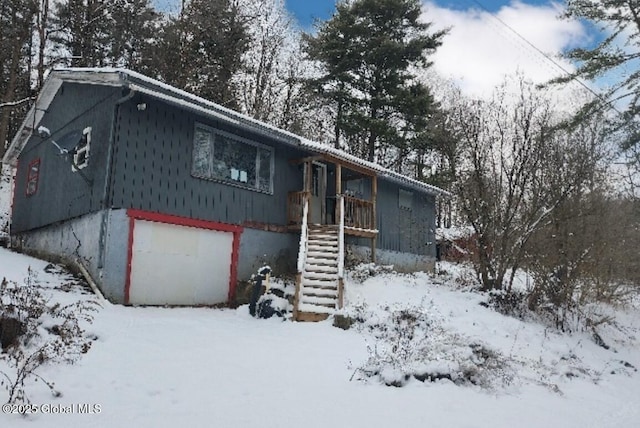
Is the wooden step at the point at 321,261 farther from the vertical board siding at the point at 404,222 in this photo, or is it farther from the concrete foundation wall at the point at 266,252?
the vertical board siding at the point at 404,222

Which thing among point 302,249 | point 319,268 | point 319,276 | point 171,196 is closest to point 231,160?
point 171,196

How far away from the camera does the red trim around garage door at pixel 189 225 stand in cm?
971

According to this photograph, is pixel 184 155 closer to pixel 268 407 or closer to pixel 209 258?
pixel 209 258

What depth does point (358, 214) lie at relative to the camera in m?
14.6

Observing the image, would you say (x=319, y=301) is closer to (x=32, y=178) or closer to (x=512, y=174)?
(x=512, y=174)

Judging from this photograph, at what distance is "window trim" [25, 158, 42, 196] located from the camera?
14.2m

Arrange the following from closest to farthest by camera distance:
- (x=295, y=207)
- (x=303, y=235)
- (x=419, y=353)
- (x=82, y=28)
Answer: (x=419, y=353), (x=303, y=235), (x=295, y=207), (x=82, y=28)

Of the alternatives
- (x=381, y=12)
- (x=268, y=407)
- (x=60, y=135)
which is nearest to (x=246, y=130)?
(x=60, y=135)

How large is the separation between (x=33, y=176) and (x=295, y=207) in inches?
342

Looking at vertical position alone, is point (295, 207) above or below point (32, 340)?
above

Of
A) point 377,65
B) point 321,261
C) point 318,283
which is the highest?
point 377,65

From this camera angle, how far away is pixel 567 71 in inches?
576

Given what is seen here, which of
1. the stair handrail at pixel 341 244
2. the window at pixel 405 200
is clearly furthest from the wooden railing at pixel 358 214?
A: the window at pixel 405 200

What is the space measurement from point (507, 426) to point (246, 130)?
9.40m
